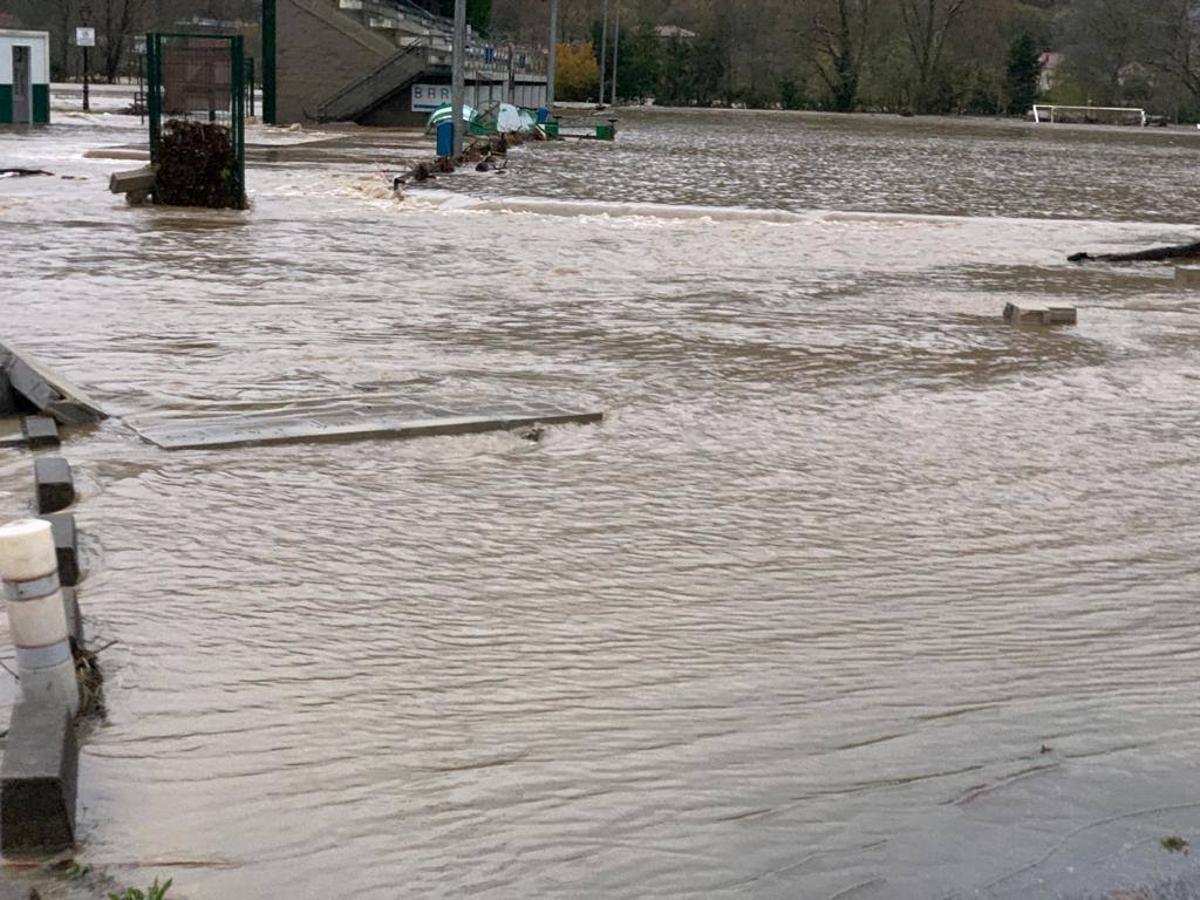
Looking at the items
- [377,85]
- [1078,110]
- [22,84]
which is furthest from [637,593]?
[1078,110]

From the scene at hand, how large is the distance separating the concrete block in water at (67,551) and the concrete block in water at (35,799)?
182 centimetres

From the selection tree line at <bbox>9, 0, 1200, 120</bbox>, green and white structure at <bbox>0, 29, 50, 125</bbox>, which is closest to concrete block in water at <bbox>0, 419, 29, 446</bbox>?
green and white structure at <bbox>0, 29, 50, 125</bbox>

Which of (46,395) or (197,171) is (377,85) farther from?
(46,395)

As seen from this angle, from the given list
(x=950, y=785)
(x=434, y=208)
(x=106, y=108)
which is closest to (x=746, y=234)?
(x=434, y=208)

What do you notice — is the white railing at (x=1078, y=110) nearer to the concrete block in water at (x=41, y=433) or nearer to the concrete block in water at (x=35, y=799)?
the concrete block in water at (x=41, y=433)

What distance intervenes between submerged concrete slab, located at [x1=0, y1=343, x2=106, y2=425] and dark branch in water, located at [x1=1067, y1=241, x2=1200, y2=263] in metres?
13.6

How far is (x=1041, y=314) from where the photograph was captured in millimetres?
14273

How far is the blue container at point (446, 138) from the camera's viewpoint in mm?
33438

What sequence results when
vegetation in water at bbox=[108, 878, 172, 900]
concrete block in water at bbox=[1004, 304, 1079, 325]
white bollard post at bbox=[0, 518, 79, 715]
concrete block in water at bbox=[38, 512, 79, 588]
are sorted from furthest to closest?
concrete block in water at bbox=[1004, 304, 1079, 325], concrete block in water at bbox=[38, 512, 79, 588], white bollard post at bbox=[0, 518, 79, 715], vegetation in water at bbox=[108, 878, 172, 900]

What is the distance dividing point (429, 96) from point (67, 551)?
5211cm

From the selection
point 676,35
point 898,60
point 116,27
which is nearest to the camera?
point 116,27

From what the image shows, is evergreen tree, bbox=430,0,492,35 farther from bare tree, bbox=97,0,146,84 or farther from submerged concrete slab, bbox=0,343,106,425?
submerged concrete slab, bbox=0,343,106,425

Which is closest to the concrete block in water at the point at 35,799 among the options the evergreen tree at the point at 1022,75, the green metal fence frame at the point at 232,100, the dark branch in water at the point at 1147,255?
the dark branch in water at the point at 1147,255

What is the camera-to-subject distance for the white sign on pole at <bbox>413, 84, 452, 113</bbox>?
56.9 m
